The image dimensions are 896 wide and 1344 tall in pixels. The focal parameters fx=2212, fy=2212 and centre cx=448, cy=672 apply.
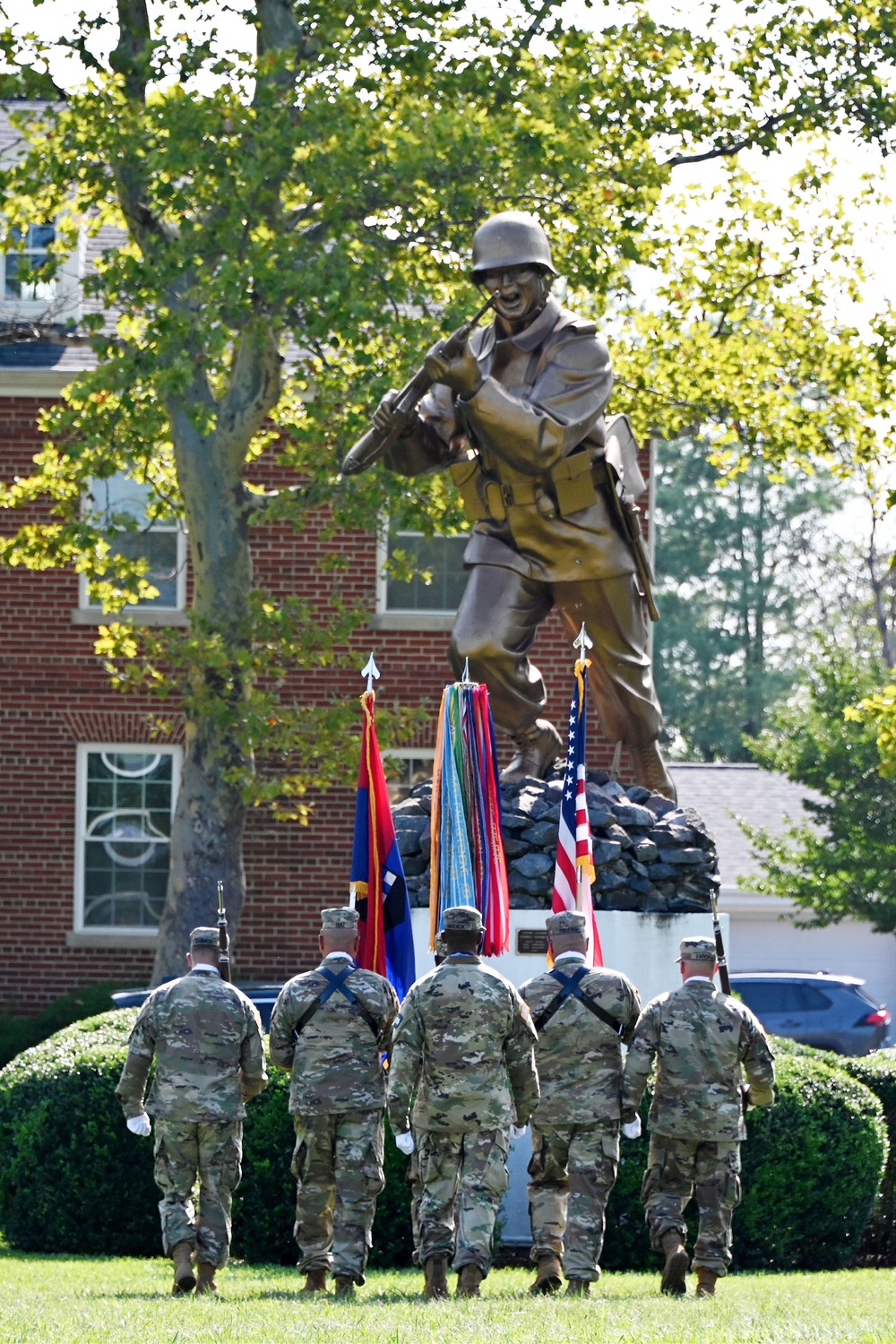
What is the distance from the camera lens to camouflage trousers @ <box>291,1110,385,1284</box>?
9.52m

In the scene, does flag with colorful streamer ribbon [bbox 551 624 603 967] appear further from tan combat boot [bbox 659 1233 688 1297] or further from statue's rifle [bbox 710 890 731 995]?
tan combat boot [bbox 659 1233 688 1297]

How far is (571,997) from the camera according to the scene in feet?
31.9

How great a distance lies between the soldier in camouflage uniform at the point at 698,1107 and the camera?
32.4 ft

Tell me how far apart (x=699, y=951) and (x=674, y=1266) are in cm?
140

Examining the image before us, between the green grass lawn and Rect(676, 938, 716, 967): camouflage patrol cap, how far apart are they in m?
1.49

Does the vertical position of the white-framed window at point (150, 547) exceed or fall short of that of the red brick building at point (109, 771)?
it exceeds it

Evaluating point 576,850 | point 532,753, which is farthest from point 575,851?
point 532,753

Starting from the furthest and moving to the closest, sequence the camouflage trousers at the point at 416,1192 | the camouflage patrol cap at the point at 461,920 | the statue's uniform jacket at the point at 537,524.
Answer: the statue's uniform jacket at the point at 537,524 < the camouflage patrol cap at the point at 461,920 < the camouflage trousers at the point at 416,1192

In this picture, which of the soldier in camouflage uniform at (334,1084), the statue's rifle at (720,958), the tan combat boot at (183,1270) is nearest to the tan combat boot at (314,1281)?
the soldier in camouflage uniform at (334,1084)

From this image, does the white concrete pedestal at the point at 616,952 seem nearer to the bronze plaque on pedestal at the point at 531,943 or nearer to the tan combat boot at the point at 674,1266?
the bronze plaque on pedestal at the point at 531,943

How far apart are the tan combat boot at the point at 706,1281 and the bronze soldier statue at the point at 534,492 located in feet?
12.0

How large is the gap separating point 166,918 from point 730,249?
27.1ft

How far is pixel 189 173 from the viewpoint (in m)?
18.6

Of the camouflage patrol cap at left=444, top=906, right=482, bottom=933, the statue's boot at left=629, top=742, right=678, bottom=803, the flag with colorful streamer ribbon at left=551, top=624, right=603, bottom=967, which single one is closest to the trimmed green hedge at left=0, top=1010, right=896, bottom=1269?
the flag with colorful streamer ribbon at left=551, top=624, right=603, bottom=967
